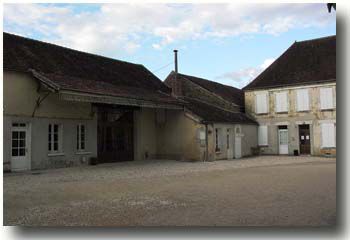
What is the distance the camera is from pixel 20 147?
611 inches

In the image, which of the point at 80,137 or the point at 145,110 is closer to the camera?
the point at 80,137

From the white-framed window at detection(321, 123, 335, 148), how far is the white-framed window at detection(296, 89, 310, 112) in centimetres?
156

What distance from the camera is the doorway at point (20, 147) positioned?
50.1ft

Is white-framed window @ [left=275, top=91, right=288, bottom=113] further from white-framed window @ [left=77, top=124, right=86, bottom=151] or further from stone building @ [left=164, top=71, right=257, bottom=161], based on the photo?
white-framed window @ [left=77, top=124, right=86, bottom=151]

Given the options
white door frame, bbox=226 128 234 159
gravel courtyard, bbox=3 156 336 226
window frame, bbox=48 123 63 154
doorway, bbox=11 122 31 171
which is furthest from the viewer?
white door frame, bbox=226 128 234 159

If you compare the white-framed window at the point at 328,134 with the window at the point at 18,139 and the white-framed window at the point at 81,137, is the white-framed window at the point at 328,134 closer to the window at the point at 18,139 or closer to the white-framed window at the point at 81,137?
the white-framed window at the point at 81,137

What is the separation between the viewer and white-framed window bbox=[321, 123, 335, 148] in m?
24.6

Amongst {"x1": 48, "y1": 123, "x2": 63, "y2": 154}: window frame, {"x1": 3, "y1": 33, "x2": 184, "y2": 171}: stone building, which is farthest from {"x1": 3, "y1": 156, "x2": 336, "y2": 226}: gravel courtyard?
{"x1": 48, "y1": 123, "x2": 63, "y2": 154}: window frame

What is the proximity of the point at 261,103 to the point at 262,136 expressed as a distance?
87.9 inches

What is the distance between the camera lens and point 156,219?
21.4 ft

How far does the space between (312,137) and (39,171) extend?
55.7 feet

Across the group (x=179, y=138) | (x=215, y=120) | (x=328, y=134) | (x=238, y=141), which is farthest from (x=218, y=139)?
(x=328, y=134)

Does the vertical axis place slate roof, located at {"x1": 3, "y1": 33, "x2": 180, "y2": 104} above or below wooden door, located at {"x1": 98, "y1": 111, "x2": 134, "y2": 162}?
above

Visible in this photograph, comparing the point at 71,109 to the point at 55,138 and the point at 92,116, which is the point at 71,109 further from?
the point at 55,138
